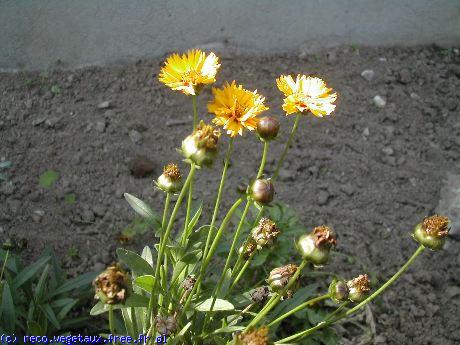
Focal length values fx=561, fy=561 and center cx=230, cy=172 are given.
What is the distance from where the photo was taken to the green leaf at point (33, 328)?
1.53 m

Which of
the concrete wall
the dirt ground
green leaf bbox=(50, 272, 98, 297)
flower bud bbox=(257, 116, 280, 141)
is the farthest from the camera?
the concrete wall

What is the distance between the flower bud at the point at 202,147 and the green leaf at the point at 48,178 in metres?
1.32

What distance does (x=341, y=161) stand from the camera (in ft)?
8.36

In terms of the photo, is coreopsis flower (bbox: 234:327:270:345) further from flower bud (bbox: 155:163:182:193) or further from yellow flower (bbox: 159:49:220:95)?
yellow flower (bbox: 159:49:220:95)

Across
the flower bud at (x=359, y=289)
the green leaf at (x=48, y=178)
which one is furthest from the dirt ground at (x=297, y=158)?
the flower bud at (x=359, y=289)

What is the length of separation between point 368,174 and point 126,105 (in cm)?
117

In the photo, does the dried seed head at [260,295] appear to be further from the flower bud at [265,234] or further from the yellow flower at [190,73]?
the yellow flower at [190,73]

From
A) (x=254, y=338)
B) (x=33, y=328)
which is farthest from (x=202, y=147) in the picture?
(x=33, y=328)

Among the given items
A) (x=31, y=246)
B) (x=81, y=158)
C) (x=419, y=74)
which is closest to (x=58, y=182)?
(x=81, y=158)

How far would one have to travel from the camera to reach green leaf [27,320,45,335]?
153 centimetres

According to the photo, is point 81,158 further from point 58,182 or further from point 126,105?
point 126,105

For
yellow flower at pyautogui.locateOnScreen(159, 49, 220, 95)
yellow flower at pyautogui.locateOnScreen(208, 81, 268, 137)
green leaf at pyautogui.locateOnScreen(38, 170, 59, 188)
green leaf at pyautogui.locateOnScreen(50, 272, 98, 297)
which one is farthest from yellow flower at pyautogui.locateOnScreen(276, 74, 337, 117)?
green leaf at pyautogui.locateOnScreen(38, 170, 59, 188)

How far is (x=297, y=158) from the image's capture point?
254cm

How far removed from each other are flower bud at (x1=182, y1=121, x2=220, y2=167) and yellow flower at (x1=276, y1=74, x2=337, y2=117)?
260 millimetres
